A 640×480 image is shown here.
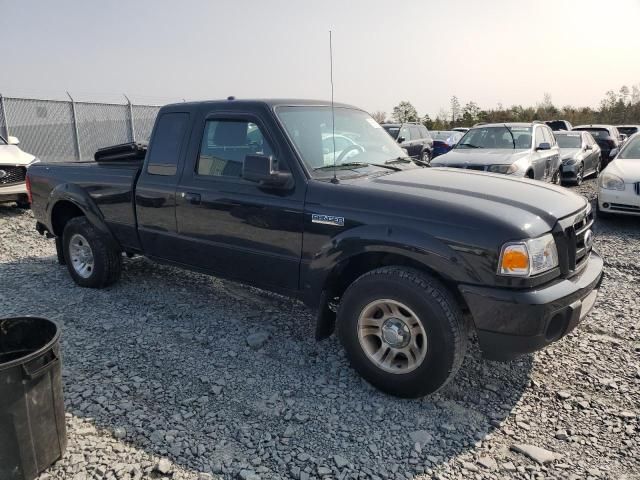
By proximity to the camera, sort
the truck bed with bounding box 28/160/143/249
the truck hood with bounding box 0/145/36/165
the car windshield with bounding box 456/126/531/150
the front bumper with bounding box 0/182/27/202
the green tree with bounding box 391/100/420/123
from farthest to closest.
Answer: the green tree with bounding box 391/100/420/123
the car windshield with bounding box 456/126/531/150
the truck hood with bounding box 0/145/36/165
the front bumper with bounding box 0/182/27/202
the truck bed with bounding box 28/160/143/249

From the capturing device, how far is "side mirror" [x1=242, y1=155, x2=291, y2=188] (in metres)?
3.37

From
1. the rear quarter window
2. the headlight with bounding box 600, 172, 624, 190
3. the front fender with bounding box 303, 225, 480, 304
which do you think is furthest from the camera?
the headlight with bounding box 600, 172, 624, 190

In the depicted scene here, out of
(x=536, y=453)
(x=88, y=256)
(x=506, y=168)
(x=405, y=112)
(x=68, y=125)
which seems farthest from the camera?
(x=405, y=112)

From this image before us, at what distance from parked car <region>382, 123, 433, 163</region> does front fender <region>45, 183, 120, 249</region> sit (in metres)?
11.8

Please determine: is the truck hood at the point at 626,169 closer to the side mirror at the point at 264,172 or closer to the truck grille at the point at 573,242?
the truck grille at the point at 573,242

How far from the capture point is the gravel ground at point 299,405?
2611 mm

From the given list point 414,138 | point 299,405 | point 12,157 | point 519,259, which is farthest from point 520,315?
point 414,138

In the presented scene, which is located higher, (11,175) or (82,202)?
(11,175)

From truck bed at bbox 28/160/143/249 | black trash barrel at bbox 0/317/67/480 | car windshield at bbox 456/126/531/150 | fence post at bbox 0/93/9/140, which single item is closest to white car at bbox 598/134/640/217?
car windshield at bbox 456/126/531/150

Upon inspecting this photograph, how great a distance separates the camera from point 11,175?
9148 millimetres

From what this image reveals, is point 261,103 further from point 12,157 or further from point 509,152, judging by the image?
point 12,157

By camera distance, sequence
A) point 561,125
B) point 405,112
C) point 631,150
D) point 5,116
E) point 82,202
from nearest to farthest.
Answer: point 82,202
point 631,150
point 5,116
point 561,125
point 405,112

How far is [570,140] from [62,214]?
1286 centimetres

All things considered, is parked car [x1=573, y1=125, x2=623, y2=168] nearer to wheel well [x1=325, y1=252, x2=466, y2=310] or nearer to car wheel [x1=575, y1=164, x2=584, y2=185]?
car wheel [x1=575, y1=164, x2=584, y2=185]
